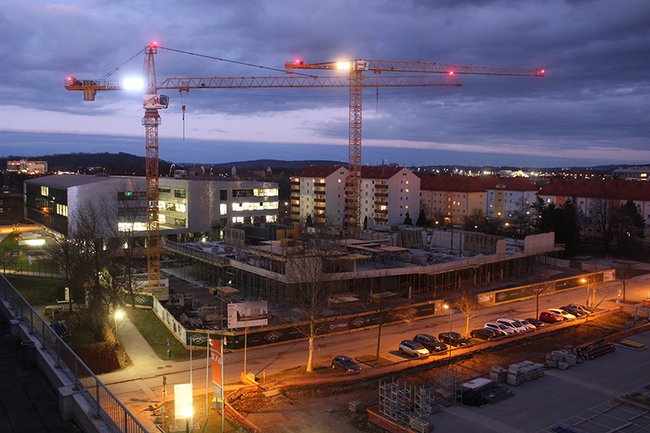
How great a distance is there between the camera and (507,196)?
86.1m

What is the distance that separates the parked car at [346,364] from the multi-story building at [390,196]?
53.1 meters

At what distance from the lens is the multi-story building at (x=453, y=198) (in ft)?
287

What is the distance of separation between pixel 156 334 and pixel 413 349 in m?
12.9

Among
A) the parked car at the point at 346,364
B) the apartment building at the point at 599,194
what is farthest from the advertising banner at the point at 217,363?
the apartment building at the point at 599,194

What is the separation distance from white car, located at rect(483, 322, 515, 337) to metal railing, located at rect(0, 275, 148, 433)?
22991 mm

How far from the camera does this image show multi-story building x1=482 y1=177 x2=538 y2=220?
84.8 m

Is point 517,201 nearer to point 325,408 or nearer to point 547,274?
point 547,274

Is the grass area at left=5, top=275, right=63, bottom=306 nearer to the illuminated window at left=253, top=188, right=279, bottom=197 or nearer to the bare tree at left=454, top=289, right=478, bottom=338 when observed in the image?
the bare tree at left=454, top=289, right=478, bottom=338

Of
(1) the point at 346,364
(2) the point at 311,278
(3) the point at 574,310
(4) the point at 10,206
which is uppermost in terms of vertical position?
(4) the point at 10,206

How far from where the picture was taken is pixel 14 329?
440 inches

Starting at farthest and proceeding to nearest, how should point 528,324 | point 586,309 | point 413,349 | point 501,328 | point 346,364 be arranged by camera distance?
point 586,309 → point 528,324 → point 501,328 → point 413,349 → point 346,364

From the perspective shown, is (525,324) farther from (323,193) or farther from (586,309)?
(323,193)

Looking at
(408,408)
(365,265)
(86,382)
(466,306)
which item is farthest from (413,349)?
(86,382)

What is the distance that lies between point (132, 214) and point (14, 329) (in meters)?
50.1
